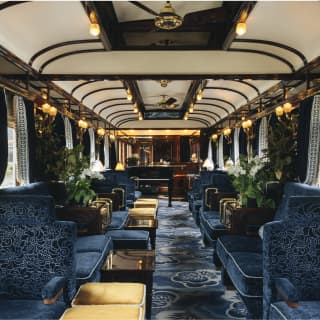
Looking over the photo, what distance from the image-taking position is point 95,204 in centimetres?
569

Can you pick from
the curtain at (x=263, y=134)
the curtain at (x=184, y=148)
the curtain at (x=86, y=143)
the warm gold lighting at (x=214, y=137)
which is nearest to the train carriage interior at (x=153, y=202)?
the curtain at (x=263, y=134)

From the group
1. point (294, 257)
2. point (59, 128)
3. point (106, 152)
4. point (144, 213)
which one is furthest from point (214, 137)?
point (294, 257)


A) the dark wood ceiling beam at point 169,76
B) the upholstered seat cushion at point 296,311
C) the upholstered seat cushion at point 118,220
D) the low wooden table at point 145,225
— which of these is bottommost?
the low wooden table at point 145,225

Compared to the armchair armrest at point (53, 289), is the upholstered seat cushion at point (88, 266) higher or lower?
lower

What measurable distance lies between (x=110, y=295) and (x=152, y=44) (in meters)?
4.01

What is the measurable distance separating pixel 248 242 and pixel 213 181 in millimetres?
3227

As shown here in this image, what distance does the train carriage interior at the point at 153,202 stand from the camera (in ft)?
8.94

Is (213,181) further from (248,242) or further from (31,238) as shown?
(31,238)

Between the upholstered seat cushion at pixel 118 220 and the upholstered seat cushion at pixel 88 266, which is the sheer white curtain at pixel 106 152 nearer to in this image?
the upholstered seat cushion at pixel 118 220

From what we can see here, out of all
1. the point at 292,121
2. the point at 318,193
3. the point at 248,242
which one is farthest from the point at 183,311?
the point at 292,121

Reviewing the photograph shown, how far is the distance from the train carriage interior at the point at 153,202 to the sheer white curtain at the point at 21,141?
0.05 ft

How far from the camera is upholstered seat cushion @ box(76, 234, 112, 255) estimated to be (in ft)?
13.3

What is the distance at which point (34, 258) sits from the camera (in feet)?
9.01

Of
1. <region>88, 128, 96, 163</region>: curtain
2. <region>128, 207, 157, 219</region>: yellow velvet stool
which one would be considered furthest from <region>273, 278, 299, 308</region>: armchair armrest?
<region>88, 128, 96, 163</region>: curtain
